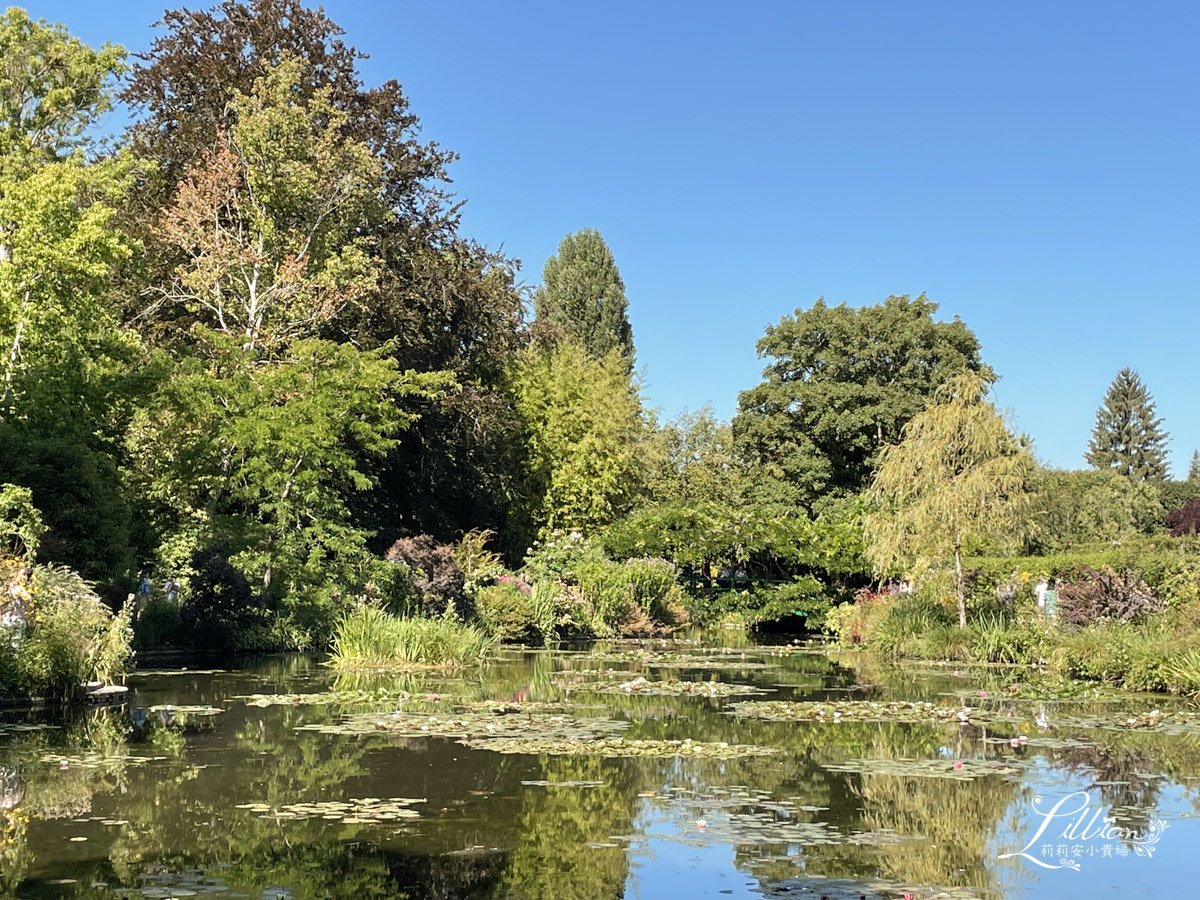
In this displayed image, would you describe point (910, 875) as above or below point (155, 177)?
below

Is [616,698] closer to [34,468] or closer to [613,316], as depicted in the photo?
[34,468]

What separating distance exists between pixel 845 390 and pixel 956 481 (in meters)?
18.9

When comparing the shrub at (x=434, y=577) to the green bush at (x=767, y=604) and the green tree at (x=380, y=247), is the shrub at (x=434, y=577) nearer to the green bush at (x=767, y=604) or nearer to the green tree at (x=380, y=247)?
the green tree at (x=380, y=247)

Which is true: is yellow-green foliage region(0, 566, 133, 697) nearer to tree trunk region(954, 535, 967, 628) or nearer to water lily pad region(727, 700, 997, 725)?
water lily pad region(727, 700, 997, 725)

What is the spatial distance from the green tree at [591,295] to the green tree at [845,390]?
1559cm

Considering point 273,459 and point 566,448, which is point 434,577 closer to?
point 273,459

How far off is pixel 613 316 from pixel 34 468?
4202 centimetres

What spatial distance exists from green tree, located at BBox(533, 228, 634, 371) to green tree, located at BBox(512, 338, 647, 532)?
1799 centimetres

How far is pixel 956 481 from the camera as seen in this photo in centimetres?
1989

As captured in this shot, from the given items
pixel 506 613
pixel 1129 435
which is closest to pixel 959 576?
pixel 506 613

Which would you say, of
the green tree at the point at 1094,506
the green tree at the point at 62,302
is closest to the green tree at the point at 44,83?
the green tree at the point at 62,302

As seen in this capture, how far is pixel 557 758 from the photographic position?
8.91 metres

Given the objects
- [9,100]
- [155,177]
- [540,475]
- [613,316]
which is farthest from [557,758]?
[613,316]

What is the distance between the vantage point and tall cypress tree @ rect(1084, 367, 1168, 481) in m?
84.6
